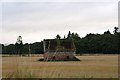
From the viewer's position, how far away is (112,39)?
84875 mm

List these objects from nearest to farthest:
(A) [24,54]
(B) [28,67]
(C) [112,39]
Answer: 1. (B) [28,67]
2. (A) [24,54]
3. (C) [112,39]

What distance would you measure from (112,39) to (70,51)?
2374 centimetres

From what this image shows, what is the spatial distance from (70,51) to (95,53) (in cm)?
3243

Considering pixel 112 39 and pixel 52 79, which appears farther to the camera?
pixel 112 39

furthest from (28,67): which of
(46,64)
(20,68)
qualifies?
(46,64)

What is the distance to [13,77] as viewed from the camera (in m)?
6.79

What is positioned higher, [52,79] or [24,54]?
[24,54]

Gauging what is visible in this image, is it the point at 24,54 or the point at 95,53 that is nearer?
the point at 24,54

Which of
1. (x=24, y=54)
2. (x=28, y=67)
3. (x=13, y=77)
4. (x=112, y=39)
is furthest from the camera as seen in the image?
(x=112, y=39)

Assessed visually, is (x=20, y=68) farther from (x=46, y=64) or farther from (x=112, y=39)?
(x=112, y=39)

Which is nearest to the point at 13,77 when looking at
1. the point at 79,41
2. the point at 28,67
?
the point at 28,67

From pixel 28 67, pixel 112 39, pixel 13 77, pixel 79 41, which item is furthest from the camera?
pixel 79 41

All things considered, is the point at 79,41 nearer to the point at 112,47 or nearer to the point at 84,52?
the point at 84,52

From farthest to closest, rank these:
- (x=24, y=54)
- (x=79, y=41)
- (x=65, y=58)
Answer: (x=79, y=41)
(x=65, y=58)
(x=24, y=54)
